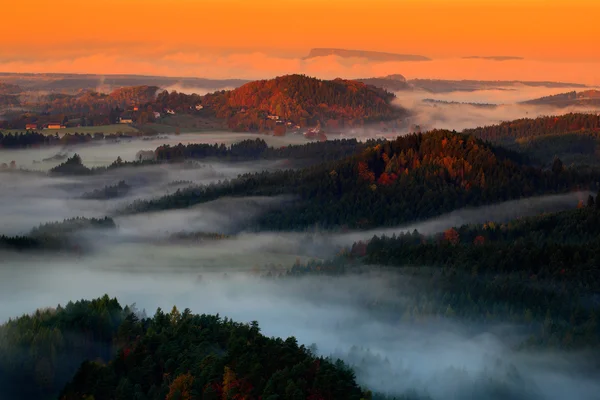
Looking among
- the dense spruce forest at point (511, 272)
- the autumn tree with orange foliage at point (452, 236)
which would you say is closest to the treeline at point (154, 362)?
the dense spruce forest at point (511, 272)

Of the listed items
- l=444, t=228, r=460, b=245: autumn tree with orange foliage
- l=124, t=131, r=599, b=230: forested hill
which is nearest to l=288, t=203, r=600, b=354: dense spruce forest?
l=444, t=228, r=460, b=245: autumn tree with orange foliage

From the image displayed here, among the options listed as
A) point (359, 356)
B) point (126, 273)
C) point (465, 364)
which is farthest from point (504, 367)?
point (126, 273)

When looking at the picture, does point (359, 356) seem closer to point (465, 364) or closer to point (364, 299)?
point (465, 364)

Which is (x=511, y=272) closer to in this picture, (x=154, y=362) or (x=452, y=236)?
(x=452, y=236)

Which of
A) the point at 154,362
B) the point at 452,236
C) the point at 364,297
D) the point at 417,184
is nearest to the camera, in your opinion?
A: the point at 154,362

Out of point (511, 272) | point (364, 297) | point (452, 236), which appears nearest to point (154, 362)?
point (364, 297)
